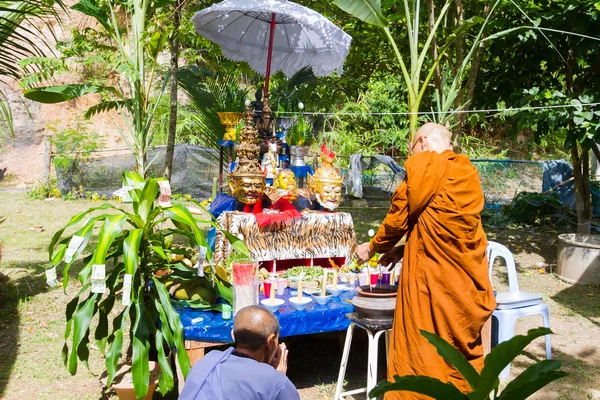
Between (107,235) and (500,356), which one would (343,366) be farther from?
(500,356)

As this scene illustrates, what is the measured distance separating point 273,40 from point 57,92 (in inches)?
92.2

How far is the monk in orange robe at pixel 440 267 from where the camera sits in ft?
9.45

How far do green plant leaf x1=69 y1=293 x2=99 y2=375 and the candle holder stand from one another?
2.61 ft

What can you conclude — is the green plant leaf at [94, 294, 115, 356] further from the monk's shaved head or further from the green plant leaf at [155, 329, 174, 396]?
the monk's shaved head

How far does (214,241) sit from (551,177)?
8528 millimetres

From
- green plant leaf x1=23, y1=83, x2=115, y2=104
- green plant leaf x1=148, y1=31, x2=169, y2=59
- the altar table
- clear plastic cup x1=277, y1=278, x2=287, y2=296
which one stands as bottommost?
the altar table

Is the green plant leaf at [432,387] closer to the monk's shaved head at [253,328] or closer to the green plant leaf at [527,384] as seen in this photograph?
the green plant leaf at [527,384]

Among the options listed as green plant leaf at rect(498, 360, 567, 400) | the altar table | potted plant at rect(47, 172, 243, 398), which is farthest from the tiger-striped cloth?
green plant leaf at rect(498, 360, 567, 400)

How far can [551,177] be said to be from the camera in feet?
36.2

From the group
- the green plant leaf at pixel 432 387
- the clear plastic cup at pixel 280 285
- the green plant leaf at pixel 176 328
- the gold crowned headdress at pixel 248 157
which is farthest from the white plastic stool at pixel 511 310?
the green plant leaf at pixel 432 387

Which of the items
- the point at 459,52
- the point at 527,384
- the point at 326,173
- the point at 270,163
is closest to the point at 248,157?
the point at 270,163

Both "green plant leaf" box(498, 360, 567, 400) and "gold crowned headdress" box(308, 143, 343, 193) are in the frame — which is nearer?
"green plant leaf" box(498, 360, 567, 400)

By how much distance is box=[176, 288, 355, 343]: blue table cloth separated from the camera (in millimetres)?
3309

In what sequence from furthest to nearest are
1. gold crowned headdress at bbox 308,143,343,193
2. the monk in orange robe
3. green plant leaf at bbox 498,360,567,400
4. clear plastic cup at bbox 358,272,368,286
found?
1. gold crowned headdress at bbox 308,143,343,193
2. clear plastic cup at bbox 358,272,368,286
3. the monk in orange robe
4. green plant leaf at bbox 498,360,567,400
